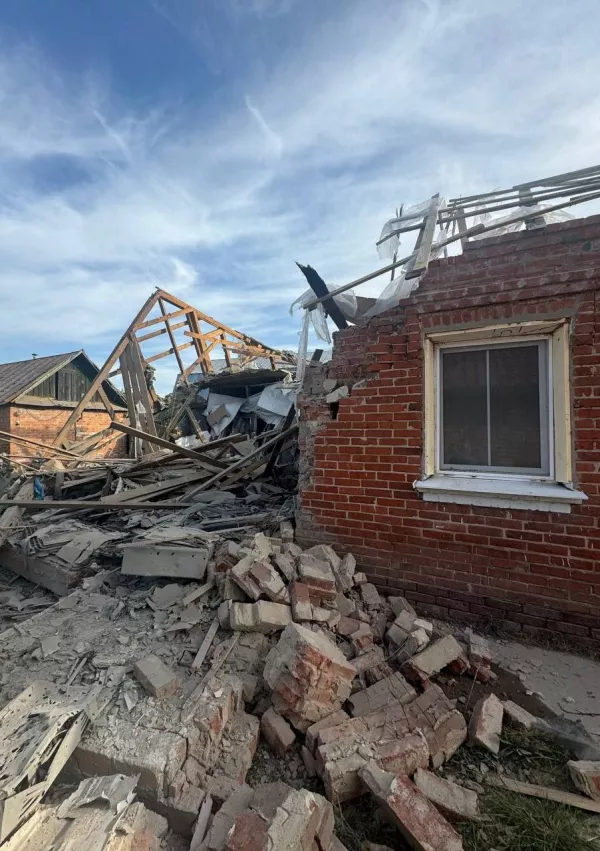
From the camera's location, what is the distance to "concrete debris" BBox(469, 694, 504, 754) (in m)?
2.37

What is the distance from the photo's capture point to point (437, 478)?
3.69 m

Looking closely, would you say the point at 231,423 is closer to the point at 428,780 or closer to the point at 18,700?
the point at 18,700

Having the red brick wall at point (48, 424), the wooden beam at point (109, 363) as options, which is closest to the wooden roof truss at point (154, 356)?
the wooden beam at point (109, 363)

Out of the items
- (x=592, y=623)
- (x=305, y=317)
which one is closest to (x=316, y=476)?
(x=305, y=317)

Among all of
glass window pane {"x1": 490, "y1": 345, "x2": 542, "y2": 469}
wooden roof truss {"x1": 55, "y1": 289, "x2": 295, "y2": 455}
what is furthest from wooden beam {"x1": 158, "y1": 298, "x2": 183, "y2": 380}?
glass window pane {"x1": 490, "y1": 345, "x2": 542, "y2": 469}

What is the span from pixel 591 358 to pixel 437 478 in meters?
1.53

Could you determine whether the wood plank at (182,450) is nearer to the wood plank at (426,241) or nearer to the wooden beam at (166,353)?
the wood plank at (426,241)

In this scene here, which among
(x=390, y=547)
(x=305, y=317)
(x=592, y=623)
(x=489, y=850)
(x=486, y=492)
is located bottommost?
(x=489, y=850)

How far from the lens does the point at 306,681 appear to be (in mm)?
2438

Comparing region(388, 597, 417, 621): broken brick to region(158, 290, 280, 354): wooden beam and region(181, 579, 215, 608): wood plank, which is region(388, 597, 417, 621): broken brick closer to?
region(181, 579, 215, 608): wood plank

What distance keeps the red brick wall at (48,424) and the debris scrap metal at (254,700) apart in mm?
15131

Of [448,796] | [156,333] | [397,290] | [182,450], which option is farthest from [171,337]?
[448,796]

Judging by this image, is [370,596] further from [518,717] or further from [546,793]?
[546,793]

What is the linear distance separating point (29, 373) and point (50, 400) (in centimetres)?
210
